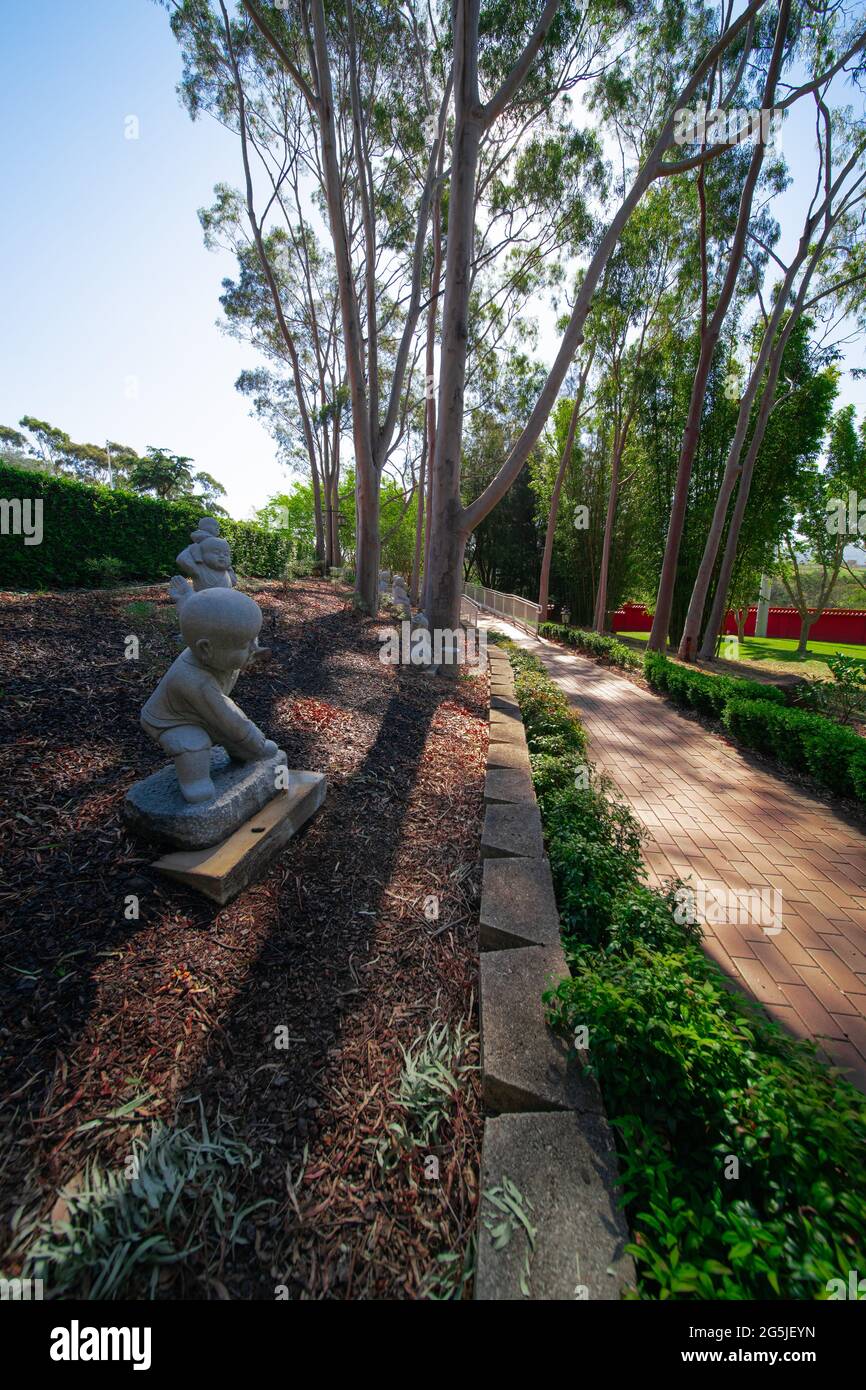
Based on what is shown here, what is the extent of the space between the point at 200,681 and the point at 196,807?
0.62 meters

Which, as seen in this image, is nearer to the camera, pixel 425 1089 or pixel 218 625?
pixel 425 1089

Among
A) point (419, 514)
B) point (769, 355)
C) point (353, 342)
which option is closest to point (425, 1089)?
point (353, 342)

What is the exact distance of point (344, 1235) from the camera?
1.34m

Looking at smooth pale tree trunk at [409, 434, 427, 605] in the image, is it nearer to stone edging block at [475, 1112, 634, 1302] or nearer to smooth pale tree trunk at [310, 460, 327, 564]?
smooth pale tree trunk at [310, 460, 327, 564]

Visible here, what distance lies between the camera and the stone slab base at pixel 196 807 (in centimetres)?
241

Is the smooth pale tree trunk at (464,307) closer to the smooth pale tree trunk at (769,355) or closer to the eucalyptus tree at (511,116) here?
the eucalyptus tree at (511,116)

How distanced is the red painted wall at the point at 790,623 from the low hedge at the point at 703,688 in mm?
15375

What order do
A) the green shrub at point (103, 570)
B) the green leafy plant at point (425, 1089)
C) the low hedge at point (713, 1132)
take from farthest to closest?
the green shrub at point (103, 570) < the green leafy plant at point (425, 1089) < the low hedge at point (713, 1132)

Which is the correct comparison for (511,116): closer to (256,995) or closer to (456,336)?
(456,336)

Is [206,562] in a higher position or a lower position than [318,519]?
lower

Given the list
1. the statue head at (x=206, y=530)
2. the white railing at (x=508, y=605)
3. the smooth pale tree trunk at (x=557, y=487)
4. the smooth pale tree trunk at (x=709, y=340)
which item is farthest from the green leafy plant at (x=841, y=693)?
the white railing at (x=508, y=605)

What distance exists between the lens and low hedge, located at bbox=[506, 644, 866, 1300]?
3.75 ft

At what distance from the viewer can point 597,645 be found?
542 inches

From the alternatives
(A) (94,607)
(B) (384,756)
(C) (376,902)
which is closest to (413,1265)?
(C) (376,902)
